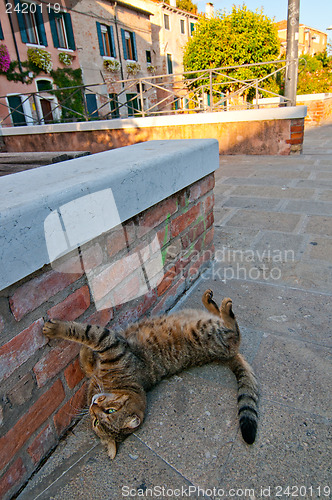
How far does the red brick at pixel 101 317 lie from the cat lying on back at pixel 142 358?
0.30ft

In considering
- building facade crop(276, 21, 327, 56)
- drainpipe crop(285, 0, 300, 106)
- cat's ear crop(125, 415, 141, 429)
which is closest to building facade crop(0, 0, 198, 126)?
drainpipe crop(285, 0, 300, 106)

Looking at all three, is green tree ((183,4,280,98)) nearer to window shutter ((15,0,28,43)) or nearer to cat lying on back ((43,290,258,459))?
window shutter ((15,0,28,43))

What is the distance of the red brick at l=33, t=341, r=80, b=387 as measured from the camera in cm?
131

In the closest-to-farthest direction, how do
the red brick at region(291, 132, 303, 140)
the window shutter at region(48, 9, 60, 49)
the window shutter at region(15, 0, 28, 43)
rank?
1. the red brick at region(291, 132, 303, 140)
2. the window shutter at region(15, 0, 28, 43)
3. the window shutter at region(48, 9, 60, 49)

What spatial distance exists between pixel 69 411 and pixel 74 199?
0.96 metres

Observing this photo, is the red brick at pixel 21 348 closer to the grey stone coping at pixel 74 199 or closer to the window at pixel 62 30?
the grey stone coping at pixel 74 199

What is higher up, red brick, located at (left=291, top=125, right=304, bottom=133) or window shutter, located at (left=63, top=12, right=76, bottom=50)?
window shutter, located at (left=63, top=12, right=76, bottom=50)

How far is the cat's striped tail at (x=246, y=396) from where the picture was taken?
1342mm

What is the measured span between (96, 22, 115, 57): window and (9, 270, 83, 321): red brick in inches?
841

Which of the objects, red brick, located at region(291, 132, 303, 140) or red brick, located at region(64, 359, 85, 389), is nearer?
red brick, located at region(64, 359, 85, 389)

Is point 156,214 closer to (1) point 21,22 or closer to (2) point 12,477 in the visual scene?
(2) point 12,477

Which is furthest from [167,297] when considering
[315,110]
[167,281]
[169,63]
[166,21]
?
[166,21]

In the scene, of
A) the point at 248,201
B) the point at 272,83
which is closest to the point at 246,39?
the point at 272,83

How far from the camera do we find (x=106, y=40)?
19672 mm
